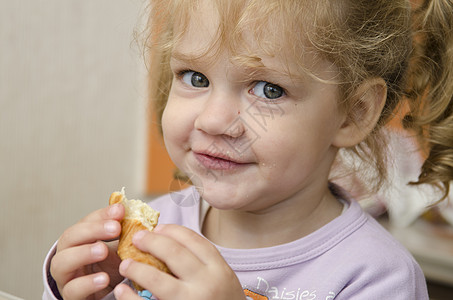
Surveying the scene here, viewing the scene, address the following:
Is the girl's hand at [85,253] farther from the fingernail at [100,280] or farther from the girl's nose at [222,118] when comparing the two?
the girl's nose at [222,118]

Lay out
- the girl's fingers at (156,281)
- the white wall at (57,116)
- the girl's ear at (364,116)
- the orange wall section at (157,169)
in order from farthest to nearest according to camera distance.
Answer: the orange wall section at (157,169) < the white wall at (57,116) < the girl's ear at (364,116) < the girl's fingers at (156,281)

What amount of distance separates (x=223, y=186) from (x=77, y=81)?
1.30 m

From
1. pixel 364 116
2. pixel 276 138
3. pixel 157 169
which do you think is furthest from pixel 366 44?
pixel 157 169

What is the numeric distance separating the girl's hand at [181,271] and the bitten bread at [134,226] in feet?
0.05

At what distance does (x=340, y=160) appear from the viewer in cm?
114

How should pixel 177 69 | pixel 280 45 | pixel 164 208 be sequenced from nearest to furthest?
1. pixel 280 45
2. pixel 177 69
3. pixel 164 208

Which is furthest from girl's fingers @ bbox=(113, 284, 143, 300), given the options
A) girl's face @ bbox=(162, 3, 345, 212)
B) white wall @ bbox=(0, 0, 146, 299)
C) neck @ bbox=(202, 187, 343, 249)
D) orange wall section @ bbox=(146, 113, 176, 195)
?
orange wall section @ bbox=(146, 113, 176, 195)

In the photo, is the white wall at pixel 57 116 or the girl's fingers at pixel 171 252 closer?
the girl's fingers at pixel 171 252

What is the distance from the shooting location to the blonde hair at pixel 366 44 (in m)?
0.80

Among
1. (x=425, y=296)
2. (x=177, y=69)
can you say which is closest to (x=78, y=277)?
(x=177, y=69)

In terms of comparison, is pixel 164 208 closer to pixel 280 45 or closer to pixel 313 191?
pixel 313 191

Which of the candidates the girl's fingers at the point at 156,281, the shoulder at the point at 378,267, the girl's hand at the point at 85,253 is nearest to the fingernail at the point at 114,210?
the girl's hand at the point at 85,253

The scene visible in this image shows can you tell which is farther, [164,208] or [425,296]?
[164,208]

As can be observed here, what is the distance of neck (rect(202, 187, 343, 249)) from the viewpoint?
962 mm
